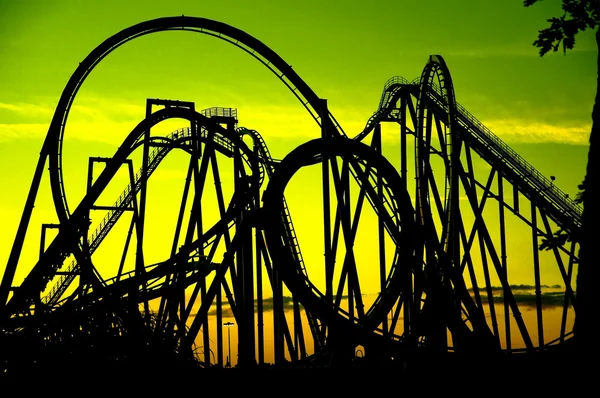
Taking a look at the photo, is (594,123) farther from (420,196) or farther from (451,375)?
(420,196)

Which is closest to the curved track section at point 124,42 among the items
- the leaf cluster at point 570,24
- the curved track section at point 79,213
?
the curved track section at point 79,213

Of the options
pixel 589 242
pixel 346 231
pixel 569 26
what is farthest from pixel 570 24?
pixel 346 231

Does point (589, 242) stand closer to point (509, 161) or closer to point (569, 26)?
point (569, 26)

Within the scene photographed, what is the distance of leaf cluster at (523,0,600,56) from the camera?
23.7 ft

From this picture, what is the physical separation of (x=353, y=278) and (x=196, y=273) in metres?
3.49

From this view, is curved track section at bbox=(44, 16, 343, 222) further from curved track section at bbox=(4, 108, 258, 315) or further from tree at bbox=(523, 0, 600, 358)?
tree at bbox=(523, 0, 600, 358)

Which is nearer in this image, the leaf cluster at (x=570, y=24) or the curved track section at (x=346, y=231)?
the leaf cluster at (x=570, y=24)

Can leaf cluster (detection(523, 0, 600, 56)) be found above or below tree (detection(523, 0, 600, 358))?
above

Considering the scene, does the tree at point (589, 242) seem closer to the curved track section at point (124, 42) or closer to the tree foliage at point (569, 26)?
the tree foliage at point (569, 26)

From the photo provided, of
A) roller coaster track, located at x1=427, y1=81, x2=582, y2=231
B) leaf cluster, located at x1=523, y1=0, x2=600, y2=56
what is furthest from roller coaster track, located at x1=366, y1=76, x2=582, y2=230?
leaf cluster, located at x1=523, y1=0, x2=600, y2=56

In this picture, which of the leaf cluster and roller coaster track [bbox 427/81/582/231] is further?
roller coaster track [bbox 427/81/582/231]

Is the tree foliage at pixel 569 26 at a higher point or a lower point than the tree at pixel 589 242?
higher

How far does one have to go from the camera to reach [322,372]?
14.9 metres

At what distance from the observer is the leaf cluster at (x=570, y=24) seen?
7230 millimetres
